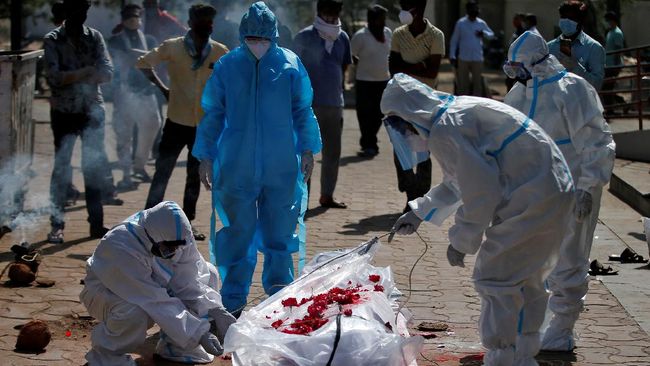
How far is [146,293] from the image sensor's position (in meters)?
5.79

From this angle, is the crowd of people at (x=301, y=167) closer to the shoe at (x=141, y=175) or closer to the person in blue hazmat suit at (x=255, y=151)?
the person in blue hazmat suit at (x=255, y=151)

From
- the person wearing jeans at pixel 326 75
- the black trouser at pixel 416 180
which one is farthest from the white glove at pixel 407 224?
the person wearing jeans at pixel 326 75

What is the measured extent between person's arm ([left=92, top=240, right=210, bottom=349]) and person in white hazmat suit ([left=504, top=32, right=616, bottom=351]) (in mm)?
2019

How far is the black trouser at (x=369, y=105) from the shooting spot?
14047 millimetres

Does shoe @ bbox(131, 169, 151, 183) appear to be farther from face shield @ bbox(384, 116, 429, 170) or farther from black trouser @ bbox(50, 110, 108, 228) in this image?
face shield @ bbox(384, 116, 429, 170)

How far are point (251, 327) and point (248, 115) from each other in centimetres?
155

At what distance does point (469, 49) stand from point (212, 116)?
12639mm

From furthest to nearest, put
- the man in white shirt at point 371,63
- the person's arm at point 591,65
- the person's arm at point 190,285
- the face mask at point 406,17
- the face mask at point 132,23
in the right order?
the man in white shirt at point 371,63 < the face mask at point 132,23 < the face mask at point 406,17 < the person's arm at point 591,65 < the person's arm at point 190,285

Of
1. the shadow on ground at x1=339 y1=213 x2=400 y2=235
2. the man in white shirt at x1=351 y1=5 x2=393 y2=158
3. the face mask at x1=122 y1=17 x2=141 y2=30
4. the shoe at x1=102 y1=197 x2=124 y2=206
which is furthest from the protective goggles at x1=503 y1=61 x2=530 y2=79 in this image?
the man in white shirt at x1=351 y1=5 x2=393 y2=158

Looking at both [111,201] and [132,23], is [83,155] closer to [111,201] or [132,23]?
[111,201]

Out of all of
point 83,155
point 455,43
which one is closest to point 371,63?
point 83,155

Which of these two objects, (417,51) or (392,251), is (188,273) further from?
(417,51)

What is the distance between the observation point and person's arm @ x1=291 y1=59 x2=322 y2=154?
6.99 m

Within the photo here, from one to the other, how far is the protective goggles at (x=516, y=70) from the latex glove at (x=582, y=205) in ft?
2.45
